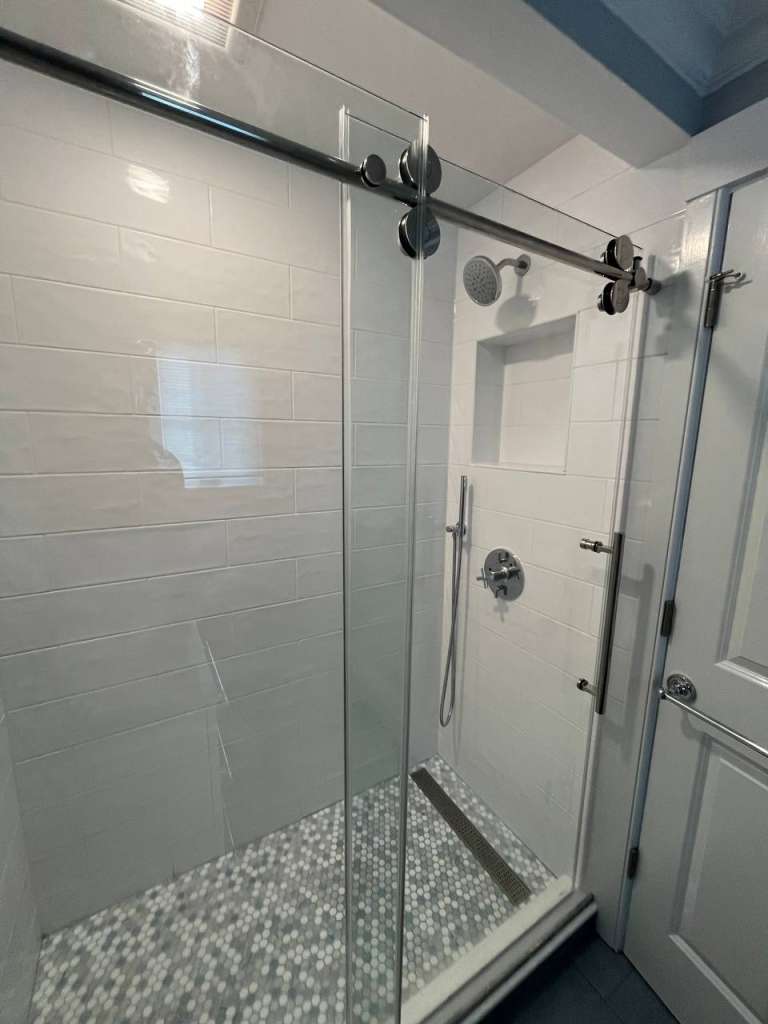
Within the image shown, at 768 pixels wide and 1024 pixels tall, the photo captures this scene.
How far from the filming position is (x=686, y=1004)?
1.06m

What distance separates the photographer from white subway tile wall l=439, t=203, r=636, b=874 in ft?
3.91

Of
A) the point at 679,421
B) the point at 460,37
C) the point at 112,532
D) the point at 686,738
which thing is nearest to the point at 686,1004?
the point at 686,738

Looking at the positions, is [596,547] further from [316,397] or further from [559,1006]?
[559,1006]

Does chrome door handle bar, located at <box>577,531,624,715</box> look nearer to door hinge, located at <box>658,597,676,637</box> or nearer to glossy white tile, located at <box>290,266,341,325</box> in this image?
door hinge, located at <box>658,597,676,637</box>

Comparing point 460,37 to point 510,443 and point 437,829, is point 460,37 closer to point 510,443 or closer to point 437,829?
point 510,443

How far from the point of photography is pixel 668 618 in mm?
1051

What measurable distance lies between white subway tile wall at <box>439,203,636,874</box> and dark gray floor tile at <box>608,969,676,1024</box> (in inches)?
10.8

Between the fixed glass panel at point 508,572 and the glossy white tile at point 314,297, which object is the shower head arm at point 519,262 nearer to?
the fixed glass panel at point 508,572

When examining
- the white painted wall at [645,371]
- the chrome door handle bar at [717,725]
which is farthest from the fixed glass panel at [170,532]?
the chrome door handle bar at [717,725]

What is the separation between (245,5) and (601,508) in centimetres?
144

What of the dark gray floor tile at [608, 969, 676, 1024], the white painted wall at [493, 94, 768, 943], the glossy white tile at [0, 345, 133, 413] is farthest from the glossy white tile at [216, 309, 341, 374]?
the dark gray floor tile at [608, 969, 676, 1024]

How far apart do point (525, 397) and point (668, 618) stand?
86 centimetres

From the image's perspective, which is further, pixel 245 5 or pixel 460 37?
pixel 245 5

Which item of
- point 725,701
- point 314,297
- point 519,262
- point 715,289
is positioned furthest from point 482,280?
point 725,701
